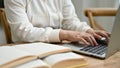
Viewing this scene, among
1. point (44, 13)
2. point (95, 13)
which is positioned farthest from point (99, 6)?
point (44, 13)

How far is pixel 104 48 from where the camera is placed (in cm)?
86

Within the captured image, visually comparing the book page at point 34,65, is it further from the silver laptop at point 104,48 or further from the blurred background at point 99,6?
the blurred background at point 99,6

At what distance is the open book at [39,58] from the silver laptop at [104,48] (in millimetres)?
99

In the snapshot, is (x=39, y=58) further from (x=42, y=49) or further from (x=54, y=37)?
(x=54, y=37)

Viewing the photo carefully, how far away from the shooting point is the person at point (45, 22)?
99 centimetres

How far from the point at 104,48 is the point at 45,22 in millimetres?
482

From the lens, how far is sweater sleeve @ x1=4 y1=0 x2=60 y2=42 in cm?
101

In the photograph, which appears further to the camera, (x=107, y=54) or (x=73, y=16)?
(x=73, y=16)

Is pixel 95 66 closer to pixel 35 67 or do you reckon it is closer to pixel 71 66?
pixel 71 66

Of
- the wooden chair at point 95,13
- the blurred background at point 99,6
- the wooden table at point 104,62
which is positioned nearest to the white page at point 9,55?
the wooden table at point 104,62

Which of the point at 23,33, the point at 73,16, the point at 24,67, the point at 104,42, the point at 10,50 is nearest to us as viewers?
the point at 24,67

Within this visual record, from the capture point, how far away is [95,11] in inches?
61.5

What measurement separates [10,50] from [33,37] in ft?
1.15

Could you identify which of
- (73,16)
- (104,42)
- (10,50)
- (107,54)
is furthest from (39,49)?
(73,16)
